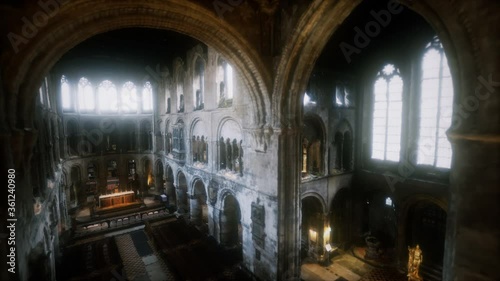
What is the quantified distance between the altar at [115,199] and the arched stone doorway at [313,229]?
14.0 meters

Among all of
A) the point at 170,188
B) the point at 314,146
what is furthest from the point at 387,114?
the point at 170,188

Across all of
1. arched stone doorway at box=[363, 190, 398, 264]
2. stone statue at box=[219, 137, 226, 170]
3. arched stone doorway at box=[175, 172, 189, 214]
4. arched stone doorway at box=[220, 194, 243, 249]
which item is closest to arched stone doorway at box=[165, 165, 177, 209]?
arched stone doorway at box=[175, 172, 189, 214]

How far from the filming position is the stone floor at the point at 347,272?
12.2 m

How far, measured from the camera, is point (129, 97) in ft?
80.7

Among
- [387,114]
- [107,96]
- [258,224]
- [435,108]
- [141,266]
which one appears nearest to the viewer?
[258,224]

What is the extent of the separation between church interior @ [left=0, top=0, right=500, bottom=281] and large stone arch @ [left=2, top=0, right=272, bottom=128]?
0.13ft

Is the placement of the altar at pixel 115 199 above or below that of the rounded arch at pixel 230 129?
below

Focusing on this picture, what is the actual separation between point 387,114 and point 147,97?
69.6 ft

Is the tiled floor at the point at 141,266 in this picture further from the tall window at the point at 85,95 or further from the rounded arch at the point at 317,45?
the tall window at the point at 85,95

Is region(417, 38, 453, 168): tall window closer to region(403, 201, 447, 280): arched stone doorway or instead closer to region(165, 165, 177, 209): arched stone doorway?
region(403, 201, 447, 280): arched stone doorway

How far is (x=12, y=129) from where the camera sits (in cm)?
463

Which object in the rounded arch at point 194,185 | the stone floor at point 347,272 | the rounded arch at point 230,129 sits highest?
the rounded arch at point 230,129

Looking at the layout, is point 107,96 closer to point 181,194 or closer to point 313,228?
point 181,194

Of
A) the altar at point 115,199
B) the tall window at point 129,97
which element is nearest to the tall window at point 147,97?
the tall window at point 129,97
